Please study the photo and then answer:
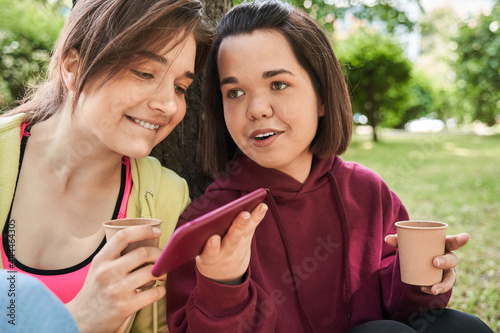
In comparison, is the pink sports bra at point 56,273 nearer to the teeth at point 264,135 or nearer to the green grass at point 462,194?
the teeth at point 264,135

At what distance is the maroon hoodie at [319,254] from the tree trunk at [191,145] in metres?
0.46

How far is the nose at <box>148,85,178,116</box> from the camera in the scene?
1.86 m

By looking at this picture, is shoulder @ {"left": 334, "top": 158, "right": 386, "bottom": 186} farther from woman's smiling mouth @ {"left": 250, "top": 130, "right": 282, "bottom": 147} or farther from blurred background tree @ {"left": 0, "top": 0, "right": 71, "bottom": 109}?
blurred background tree @ {"left": 0, "top": 0, "right": 71, "bottom": 109}

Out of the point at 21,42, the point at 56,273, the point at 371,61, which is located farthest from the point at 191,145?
the point at 371,61

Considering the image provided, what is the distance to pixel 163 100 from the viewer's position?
1.87 metres

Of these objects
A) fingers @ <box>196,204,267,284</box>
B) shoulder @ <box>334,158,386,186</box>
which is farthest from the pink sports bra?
shoulder @ <box>334,158,386,186</box>

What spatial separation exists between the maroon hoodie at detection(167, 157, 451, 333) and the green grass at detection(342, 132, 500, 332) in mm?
1611

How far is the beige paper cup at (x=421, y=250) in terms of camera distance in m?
1.76

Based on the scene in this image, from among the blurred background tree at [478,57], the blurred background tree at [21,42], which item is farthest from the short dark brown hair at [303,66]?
the blurred background tree at [478,57]

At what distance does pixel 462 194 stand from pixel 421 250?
7165mm

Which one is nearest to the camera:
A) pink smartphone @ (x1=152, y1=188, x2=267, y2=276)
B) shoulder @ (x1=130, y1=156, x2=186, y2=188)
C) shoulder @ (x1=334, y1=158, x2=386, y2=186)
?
pink smartphone @ (x1=152, y1=188, x2=267, y2=276)

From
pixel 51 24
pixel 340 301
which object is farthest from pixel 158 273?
pixel 51 24

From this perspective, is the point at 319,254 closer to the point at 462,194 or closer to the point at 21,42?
the point at 462,194

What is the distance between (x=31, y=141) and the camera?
6.80 feet
